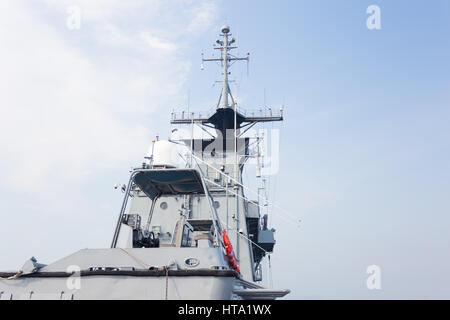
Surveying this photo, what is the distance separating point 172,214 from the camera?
1861 centimetres

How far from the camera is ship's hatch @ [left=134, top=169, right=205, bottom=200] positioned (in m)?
7.66

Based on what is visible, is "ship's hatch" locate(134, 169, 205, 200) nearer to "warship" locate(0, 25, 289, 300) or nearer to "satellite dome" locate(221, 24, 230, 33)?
"warship" locate(0, 25, 289, 300)

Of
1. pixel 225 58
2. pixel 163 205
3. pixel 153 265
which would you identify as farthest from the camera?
pixel 225 58

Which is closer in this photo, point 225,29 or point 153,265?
point 153,265

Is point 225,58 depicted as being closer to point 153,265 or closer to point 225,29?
point 225,29

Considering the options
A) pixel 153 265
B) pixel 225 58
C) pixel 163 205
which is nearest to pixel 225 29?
pixel 225 58

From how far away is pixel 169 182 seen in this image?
27.2 ft

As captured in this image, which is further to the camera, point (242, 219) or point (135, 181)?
point (242, 219)

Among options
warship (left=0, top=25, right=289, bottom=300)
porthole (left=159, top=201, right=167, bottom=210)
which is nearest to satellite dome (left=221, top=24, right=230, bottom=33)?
porthole (left=159, top=201, right=167, bottom=210)

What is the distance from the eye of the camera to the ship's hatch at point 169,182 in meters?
7.66

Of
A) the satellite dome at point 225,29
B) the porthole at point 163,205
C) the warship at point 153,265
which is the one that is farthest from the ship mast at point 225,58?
the warship at point 153,265
